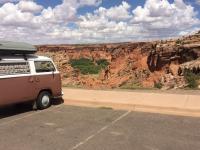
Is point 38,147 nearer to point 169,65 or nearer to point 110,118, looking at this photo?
point 110,118

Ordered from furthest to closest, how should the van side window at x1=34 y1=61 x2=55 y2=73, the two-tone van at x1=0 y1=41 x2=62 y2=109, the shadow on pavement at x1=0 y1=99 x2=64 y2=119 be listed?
the van side window at x1=34 y1=61 x2=55 y2=73 → the shadow on pavement at x1=0 y1=99 x2=64 y2=119 → the two-tone van at x1=0 y1=41 x2=62 y2=109

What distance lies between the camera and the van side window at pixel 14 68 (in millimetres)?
10531

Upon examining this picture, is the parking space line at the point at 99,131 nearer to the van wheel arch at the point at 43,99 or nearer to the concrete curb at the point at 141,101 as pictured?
the concrete curb at the point at 141,101

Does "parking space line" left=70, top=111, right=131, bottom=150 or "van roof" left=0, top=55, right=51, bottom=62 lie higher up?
"van roof" left=0, top=55, right=51, bottom=62

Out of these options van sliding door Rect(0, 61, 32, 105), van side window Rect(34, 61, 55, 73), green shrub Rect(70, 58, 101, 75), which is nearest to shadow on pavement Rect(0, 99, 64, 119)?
van sliding door Rect(0, 61, 32, 105)

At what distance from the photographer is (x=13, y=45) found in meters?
10.9

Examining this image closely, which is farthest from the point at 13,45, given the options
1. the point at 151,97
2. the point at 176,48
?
the point at 176,48

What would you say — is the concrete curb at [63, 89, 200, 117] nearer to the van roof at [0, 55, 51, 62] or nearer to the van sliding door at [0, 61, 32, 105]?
the van roof at [0, 55, 51, 62]

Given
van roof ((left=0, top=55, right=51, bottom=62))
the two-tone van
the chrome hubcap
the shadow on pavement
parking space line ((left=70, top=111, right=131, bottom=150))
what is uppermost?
van roof ((left=0, top=55, right=51, bottom=62))

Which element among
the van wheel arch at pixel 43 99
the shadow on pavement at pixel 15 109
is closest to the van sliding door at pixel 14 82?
the van wheel arch at pixel 43 99

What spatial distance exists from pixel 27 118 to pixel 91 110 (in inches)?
85.8

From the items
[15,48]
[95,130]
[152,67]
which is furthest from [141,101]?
[152,67]

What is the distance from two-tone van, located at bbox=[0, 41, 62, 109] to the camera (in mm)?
10558

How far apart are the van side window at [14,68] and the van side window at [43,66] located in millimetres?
446
